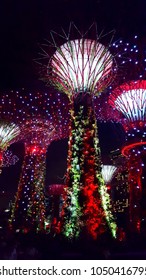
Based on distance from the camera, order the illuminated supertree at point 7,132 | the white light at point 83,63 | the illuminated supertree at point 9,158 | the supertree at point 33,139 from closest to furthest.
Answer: the white light at point 83,63, the supertree at point 33,139, the illuminated supertree at point 7,132, the illuminated supertree at point 9,158

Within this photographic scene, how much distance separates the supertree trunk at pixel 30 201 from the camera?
20.0 metres

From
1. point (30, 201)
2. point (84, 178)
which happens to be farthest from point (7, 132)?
point (84, 178)

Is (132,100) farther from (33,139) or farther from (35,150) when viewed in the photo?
(33,139)

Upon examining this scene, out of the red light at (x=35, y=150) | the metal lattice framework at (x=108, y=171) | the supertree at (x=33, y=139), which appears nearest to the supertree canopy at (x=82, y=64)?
the supertree at (x=33, y=139)

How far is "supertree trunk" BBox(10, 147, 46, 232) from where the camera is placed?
789 inches

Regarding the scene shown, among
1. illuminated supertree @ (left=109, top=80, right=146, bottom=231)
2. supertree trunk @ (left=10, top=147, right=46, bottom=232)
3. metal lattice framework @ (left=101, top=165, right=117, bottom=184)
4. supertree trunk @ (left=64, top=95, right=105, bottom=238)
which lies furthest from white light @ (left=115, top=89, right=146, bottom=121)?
metal lattice framework @ (left=101, top=165, right=117, bottom=184)

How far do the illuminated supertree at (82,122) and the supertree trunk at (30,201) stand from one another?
8.11 metres

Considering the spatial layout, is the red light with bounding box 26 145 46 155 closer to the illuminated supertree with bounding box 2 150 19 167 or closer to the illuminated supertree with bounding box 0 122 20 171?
the illuminated supertree with bounding box 0 122 20 171

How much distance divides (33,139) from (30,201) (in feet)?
15.4

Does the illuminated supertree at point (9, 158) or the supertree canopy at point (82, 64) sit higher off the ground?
the supertree canopy at point (82, 64)

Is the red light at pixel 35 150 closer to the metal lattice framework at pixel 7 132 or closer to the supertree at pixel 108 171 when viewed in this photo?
the metal lattice framework at pixel 7 132

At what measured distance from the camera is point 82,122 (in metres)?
13.5

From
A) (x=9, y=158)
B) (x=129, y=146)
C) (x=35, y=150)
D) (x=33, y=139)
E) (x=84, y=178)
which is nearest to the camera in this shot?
(x=84, y=178)
